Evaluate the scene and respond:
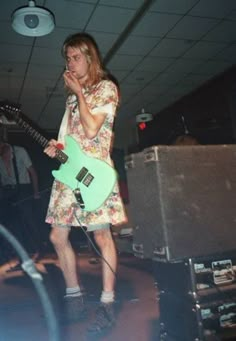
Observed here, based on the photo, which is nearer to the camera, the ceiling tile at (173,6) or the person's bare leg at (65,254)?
the person's bare leg at (65,254)

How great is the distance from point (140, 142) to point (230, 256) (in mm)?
7842

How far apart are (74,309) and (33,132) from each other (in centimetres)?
92

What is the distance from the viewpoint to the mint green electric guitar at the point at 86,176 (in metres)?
1.48

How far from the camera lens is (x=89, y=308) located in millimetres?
1573

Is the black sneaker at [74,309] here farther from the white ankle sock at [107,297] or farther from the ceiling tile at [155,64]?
the ceiling tile at [155,64]

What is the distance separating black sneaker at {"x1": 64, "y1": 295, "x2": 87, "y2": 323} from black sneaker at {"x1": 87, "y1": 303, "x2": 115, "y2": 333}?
4.4 inches

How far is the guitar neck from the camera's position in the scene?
157cm

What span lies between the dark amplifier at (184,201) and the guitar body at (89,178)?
0.24 m

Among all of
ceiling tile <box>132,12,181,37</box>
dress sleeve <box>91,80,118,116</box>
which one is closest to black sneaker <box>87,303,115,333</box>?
dress sleeve <box>91,80,118,116</box>

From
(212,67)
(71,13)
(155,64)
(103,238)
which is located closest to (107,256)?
(103,238)

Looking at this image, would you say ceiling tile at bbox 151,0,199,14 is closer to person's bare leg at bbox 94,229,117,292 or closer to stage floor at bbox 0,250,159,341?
stage floor at bbox 0,250,159,341

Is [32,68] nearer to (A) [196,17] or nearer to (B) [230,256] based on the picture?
(A) [196,17]

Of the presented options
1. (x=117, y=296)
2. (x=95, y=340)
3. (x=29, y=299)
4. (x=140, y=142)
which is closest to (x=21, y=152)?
(x=29, y=299)

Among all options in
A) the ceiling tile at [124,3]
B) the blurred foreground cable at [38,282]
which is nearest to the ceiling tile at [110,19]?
the ceiling tile at [124,3]
